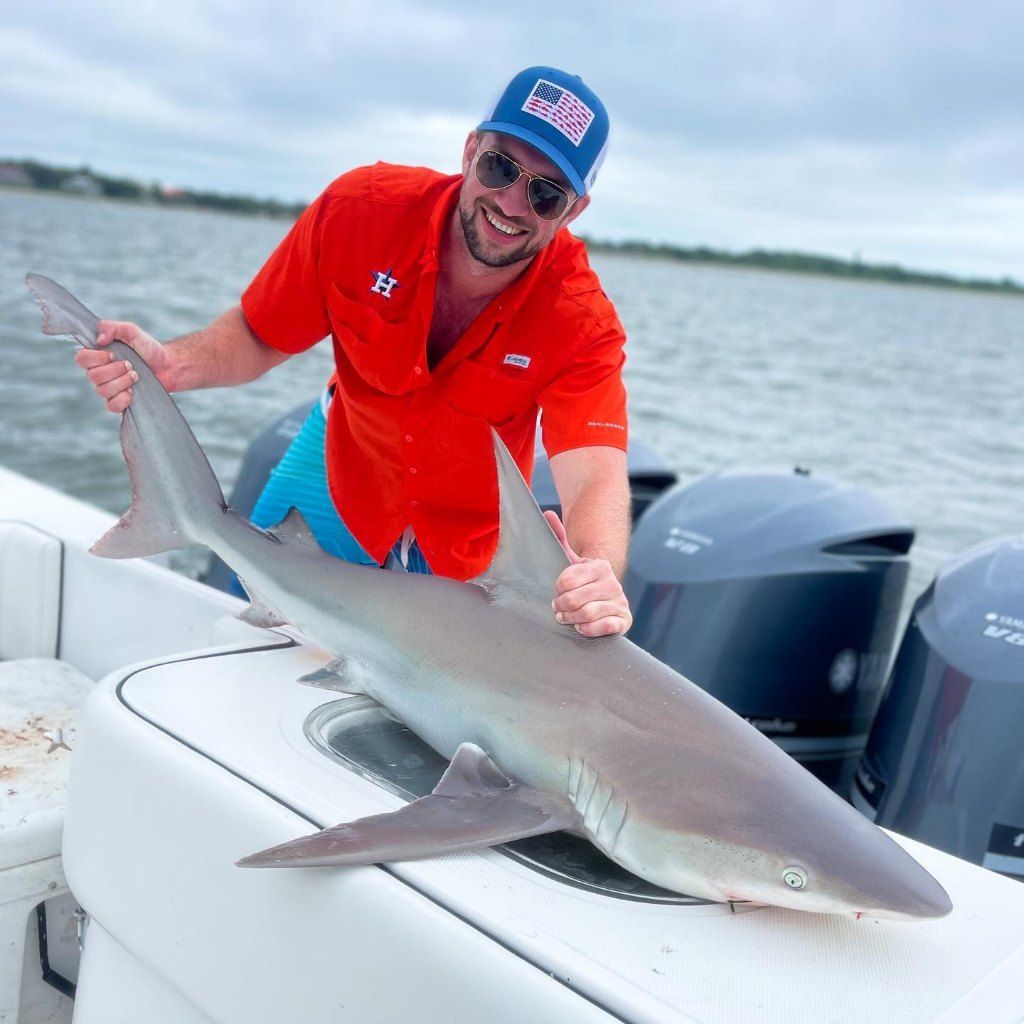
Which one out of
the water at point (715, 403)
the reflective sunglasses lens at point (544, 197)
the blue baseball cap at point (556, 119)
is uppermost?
the blue baseball cap at point (556, 119)

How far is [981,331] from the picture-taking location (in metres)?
43.3

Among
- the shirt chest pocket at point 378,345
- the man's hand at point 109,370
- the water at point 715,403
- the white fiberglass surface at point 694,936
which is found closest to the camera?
the white fiberglass surface at point 694,936

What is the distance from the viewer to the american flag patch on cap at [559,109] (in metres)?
2.29

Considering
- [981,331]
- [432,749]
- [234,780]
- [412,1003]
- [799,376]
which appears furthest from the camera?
[981,331]

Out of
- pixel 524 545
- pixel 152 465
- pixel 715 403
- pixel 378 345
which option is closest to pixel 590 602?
pixel 524 545

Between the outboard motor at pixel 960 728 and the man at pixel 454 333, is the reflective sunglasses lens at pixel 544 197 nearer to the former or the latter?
the man at pixel 454 333

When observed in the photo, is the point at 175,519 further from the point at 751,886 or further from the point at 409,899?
the point at 751,886

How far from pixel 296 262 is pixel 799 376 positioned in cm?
1722

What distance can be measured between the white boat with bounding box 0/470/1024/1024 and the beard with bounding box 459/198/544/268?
925 millimetres

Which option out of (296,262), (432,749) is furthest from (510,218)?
(432,749)

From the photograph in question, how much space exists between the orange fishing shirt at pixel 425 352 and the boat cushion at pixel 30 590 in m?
0.88

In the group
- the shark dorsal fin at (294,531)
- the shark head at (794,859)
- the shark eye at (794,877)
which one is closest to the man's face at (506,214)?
the shark dorsal fin at (294,531)

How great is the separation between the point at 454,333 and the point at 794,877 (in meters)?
1.62

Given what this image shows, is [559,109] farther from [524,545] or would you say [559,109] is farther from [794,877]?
[794,877]
